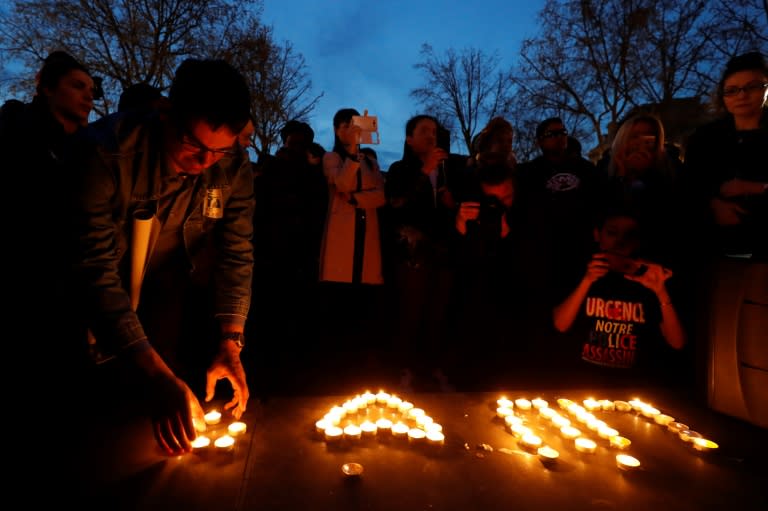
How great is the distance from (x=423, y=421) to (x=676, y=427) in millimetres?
1029

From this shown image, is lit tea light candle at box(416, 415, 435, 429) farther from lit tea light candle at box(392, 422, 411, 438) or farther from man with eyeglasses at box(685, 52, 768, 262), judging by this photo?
man with eyeglasses at box(685, 52, 768, 262)

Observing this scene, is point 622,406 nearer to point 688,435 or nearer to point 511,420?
point 688,435

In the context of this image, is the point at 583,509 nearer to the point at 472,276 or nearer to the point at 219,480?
the point at 219,480

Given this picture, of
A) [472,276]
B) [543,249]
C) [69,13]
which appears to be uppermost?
[69,13]

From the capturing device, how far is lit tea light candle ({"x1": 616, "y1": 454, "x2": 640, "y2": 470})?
5.02ft

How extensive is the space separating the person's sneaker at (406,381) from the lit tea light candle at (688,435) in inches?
75.4

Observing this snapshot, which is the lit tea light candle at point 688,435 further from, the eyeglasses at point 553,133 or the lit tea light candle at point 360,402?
the eyeglasses at point 553,133

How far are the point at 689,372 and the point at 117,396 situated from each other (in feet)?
10.00

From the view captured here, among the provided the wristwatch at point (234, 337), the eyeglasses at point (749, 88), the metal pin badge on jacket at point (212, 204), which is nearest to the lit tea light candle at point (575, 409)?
the wristwatch at point (234, 337)

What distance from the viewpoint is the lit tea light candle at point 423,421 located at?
5.83 feet

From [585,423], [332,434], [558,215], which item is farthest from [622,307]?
[332,434]

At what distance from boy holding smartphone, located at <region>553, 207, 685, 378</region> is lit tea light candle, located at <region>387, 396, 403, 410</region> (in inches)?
55.7

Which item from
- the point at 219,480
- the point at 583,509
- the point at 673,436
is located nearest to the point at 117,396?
the point at 219,480

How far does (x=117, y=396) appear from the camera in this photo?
6.43 feet
